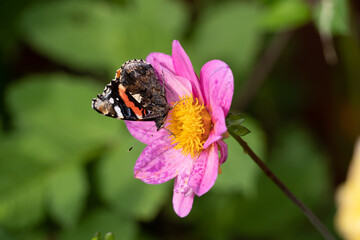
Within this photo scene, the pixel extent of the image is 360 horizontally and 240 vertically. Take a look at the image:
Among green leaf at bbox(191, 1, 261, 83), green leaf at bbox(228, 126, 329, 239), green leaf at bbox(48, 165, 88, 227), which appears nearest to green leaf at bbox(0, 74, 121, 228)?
green leaf at bbox(48, 165, 88, 227)

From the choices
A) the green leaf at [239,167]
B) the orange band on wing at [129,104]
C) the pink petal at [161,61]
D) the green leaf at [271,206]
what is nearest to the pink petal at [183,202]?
the orange band on wing at [129,104]

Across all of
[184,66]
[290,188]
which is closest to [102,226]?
[290,188]

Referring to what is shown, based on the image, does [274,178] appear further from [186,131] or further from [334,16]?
[334,16]

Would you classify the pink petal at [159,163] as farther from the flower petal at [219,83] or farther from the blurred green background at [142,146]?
the blurred green background at [142,146]

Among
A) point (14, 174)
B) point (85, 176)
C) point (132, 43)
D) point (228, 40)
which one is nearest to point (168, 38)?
point (132, 43)

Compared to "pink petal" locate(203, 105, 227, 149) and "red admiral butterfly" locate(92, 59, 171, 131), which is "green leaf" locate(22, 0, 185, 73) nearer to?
"red admiral butterfly" locate(92, 59, 171, 131)
